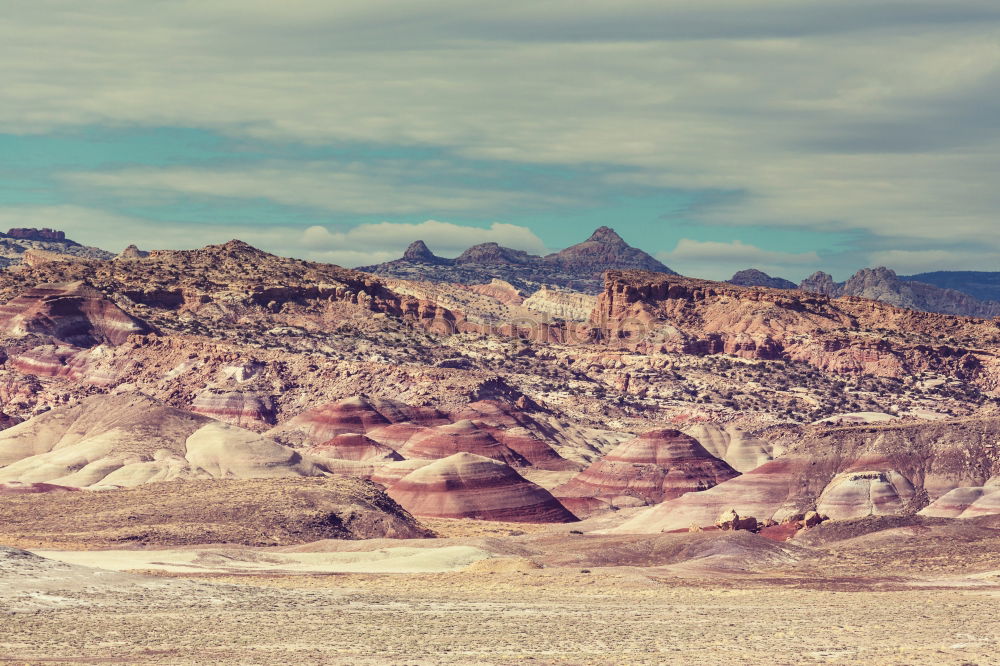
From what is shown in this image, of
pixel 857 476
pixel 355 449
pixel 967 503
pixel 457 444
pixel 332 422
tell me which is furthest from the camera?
pixel 332 422

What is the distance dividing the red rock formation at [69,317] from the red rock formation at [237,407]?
76.1 ft

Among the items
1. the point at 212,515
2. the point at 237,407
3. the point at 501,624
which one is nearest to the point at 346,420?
the point at 237,407

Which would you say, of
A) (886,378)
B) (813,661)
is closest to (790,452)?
(813,661)

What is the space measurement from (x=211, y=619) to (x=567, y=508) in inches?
2509

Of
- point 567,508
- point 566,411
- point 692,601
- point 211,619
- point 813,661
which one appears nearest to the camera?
point 813,661

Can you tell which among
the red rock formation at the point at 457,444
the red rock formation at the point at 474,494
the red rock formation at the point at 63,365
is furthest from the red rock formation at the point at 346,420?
the red rock formation at the point at 63,365

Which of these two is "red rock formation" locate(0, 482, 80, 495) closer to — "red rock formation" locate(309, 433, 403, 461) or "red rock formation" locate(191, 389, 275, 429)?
"red rock formation" locate(309, 433, 403, 461)

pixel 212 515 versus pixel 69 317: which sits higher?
pixel 69 317

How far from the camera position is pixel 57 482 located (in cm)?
9894

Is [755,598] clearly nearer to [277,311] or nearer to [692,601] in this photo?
[692,601]

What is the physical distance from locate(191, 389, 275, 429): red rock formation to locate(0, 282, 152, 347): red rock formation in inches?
913

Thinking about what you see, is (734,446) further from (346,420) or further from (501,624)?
(501,624)

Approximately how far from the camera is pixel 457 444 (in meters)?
124

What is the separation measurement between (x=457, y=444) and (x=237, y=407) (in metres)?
29.1
